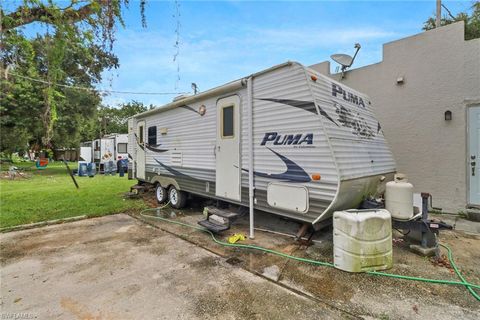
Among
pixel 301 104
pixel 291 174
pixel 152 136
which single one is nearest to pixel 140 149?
pixel 152 136

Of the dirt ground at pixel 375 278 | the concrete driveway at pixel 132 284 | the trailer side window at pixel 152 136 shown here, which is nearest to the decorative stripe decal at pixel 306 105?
the dirt ground at pixel 375 278

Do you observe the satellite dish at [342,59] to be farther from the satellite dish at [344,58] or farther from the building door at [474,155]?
the building door at [474,155]

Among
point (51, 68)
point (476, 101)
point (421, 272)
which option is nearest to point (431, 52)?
point (476, 101)

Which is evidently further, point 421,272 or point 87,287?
point 421,272

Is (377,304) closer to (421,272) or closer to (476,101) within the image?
(421,272)

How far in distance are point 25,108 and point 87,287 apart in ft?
59.9

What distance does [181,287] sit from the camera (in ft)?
9.85

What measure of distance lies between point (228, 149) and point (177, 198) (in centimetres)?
260

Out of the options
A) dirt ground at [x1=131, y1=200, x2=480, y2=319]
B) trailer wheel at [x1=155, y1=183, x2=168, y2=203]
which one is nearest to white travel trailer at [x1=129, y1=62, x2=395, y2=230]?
dirt ground at [x1=131, y1=200, x2=480, y2=319]

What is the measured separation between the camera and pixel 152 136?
25.0 feet

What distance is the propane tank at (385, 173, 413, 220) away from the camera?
12.5ft

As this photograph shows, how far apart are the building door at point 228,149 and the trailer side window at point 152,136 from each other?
3.03 metres

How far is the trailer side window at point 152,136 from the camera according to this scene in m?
7.49

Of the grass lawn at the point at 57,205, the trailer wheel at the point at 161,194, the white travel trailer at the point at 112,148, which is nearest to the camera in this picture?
the grass lawn at the point at 57,205
